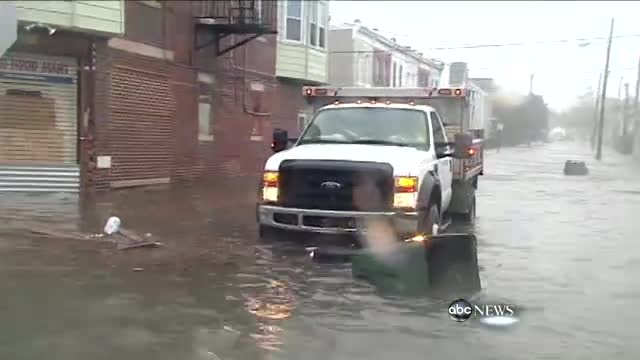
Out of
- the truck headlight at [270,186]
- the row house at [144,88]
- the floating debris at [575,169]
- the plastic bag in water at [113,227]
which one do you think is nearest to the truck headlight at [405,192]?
the truck headlight at [270,186]

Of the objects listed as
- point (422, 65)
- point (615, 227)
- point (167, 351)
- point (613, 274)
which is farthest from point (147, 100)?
point (422, 65)

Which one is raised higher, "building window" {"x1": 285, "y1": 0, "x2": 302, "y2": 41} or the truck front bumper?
"building window" {"x1": 285, "y1": 0, "x2": 302, "y2": 41}

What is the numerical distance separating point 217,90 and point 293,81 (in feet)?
16.7

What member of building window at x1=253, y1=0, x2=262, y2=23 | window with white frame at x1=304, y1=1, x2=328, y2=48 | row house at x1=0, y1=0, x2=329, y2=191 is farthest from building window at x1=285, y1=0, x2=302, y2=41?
building window at x1=253, y1=0, x2=262, y2=23

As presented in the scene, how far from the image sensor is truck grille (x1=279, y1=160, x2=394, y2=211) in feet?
30.5

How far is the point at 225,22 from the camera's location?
21.6 metres

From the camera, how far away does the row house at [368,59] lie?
46688 mm

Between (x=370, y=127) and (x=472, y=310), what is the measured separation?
14.2 feet

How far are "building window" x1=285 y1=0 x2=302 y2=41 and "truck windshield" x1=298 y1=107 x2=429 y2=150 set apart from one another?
15.9m

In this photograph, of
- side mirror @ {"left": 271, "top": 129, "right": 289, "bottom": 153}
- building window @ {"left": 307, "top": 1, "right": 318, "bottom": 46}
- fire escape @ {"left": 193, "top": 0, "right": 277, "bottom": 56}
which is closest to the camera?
side mirror @ {"left": 271, "top": 129, "right": 289, "bottom": 153}

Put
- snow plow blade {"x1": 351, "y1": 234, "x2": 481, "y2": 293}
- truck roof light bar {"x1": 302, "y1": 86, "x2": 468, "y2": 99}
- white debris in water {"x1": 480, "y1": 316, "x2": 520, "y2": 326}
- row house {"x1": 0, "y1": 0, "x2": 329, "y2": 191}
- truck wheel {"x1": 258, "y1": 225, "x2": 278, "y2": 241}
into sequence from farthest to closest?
row house {"x1": 0, "y1": 0, "x2": 329, "y2": 191} → truck roof light bar {"x1": 302, "y1": 86, "x2": 468, "y2": 99} → truck wheel {"x1": 258, "y1": 225, "x2": 278, "y2": 241} → snow plow blade {"x1": 351, "y1": 234, "x2": 481, "y2": 293} → white debris in water {"x1": 480, "y1": 316, "x2": 520, "y2": 326}

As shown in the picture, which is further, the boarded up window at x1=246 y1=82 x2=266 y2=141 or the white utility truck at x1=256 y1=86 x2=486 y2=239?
the boarded up window at x1=246 y1=82 x2=266 y2=141

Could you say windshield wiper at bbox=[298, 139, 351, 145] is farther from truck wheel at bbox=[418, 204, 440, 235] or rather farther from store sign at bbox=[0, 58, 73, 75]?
store sign at bbox=[0, 58, 73, 75]

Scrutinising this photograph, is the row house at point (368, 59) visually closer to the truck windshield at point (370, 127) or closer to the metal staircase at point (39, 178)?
the metal staircase at point (39, 178)
